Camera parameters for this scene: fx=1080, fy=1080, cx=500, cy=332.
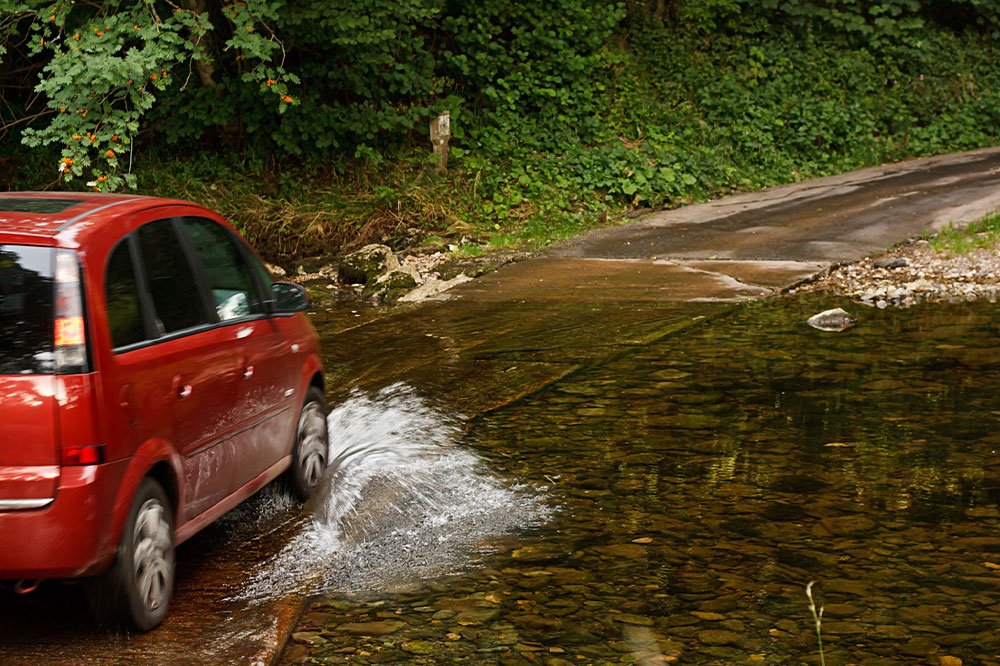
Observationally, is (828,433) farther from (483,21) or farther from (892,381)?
(483,21)

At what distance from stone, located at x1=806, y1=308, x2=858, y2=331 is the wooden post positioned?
9.31 m

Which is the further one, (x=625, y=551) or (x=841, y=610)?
(x=625, y=551)

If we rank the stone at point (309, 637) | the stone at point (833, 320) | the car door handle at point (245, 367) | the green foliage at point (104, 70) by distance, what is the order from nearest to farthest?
the stone at point (309, 637), the car door handle at point (245, 367), the stone at point (833, 320), the green foliage at point (104, 70)

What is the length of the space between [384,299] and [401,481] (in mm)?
6907

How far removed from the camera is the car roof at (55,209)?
420 centimetres

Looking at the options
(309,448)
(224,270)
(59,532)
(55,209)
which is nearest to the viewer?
(59,532)

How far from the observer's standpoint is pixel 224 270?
5352mm

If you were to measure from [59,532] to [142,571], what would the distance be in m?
0.44

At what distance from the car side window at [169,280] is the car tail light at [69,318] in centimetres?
48

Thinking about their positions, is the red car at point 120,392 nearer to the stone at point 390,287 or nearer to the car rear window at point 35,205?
the car rear window at point 35,205

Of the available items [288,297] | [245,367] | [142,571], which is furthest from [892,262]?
[142,571]

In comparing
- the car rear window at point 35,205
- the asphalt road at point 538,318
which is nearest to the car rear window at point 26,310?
the car rear window at point 35,205

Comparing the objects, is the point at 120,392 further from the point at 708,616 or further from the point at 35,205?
the point at 708,616

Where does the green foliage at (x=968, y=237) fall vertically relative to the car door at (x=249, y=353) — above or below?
below
